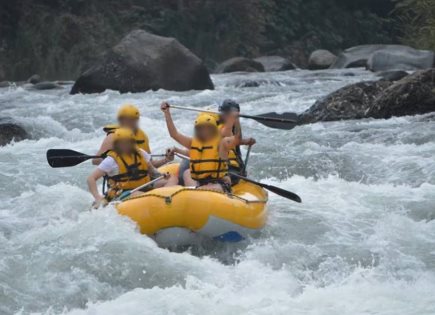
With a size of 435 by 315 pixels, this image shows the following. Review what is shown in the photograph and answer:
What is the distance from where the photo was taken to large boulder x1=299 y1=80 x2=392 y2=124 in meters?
10.3

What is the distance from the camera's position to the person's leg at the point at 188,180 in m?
6.12

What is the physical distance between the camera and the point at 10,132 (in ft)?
32.2

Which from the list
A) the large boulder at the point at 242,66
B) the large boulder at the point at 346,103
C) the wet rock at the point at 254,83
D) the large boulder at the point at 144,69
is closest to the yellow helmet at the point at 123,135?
the large boulder at the point at 346,103

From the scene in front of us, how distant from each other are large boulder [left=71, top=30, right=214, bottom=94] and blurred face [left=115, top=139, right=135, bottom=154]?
25.9 ft

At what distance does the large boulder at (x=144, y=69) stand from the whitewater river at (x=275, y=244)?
416 centimetres

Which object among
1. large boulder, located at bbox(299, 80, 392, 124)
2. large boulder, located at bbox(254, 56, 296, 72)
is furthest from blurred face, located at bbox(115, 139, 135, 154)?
large boulder, located at bbox(254, 56, 296, 72)

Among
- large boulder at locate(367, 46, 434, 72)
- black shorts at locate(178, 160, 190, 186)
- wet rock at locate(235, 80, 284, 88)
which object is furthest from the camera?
large boulder at locate(367, 46, 434, 72)

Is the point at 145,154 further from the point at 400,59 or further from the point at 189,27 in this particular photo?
the point at 189,27

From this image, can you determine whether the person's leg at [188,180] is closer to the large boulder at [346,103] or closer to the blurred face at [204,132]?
the blurred face at [204,132]

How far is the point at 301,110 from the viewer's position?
1152cm

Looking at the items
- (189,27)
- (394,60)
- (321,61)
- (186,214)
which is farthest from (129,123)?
(189,27)

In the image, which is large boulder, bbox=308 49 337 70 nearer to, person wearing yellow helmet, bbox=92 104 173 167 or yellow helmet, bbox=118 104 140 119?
person wearing yellow helmet, bbox=92 104 173 167

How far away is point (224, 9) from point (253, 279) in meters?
20.7

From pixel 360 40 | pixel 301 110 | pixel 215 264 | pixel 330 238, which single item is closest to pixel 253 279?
pixel 215 264
